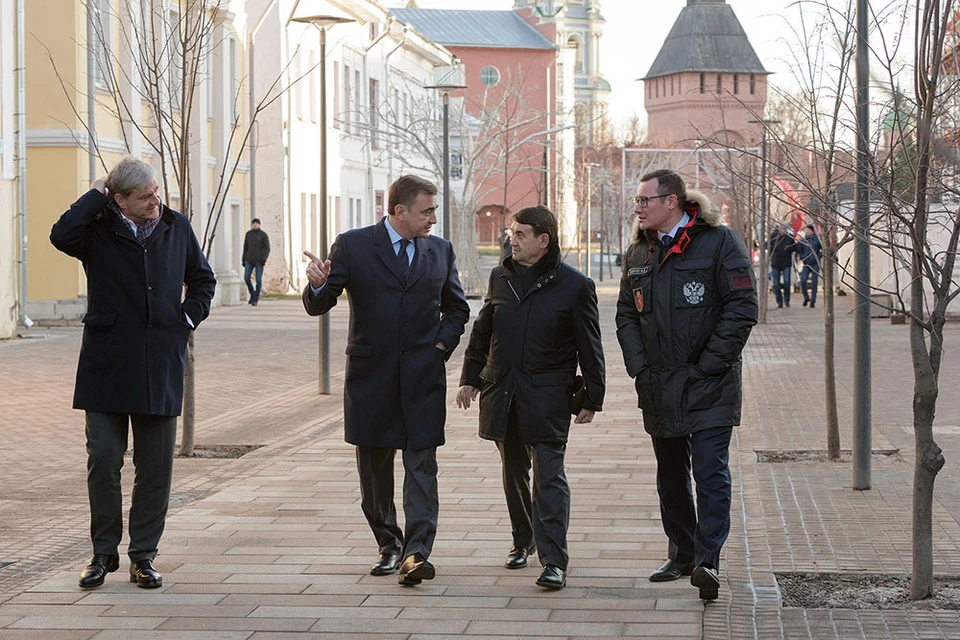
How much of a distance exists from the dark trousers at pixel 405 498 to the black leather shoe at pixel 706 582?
1110mm

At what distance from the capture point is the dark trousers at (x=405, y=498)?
6.45 m

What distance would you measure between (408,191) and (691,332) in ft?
4.29

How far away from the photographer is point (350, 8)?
4397cm

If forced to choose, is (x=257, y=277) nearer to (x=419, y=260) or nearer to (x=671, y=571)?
(x=419, y=260)

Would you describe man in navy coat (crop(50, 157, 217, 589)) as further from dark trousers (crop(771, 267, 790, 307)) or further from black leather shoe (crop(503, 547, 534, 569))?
dark trousers (crop(771, 267, 790, 307))

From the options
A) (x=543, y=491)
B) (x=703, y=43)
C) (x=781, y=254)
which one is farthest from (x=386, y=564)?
(x=703, y=43)

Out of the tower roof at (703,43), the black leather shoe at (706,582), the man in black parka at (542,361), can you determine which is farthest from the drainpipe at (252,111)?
the tower roof at (703,43)

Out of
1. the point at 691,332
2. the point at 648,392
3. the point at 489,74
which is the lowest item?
the point at 648,392

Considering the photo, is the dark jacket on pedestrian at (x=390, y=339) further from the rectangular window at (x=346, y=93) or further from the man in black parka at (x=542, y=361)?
the rectangular window at (x=346, y=93)

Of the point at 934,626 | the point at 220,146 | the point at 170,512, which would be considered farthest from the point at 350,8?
the point at 934,626

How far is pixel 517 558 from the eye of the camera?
6.77 meters

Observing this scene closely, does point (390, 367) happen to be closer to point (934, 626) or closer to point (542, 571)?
point (542, 571)

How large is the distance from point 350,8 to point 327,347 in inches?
1178

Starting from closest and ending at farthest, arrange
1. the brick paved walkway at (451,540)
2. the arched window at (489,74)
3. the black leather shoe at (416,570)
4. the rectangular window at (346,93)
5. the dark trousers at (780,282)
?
the brick paved walkway at (451,540) < the black leather shoe at (416,570) < the dark trousers at (780,282) < the rectangular window at (346,93) < the arched window at (489,74)
